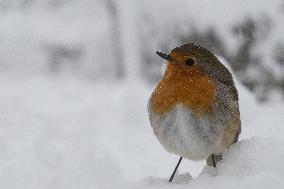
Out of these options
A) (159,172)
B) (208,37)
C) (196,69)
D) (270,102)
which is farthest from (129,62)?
(196,69)

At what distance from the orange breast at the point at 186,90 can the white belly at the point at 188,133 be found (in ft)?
0.09

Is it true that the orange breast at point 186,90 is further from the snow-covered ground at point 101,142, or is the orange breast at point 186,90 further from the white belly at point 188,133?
the snow-covered ground at point 101,142

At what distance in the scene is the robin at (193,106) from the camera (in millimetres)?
2770

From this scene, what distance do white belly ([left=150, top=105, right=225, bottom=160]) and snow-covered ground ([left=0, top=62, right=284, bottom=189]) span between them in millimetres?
81

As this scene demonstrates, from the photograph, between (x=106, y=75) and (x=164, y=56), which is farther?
(x=106, y=75)

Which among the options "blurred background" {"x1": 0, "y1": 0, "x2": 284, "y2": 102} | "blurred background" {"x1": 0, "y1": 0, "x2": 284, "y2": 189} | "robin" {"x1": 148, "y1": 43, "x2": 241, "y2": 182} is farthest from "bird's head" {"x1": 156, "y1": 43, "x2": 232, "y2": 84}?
"blurred background" {"x1": 0, "y1": 0, "x2": 284, "y2": 102}

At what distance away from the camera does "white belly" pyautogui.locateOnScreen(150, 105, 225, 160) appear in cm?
277

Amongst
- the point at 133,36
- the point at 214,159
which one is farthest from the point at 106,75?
the point at 214,159

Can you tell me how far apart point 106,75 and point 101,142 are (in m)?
1.65

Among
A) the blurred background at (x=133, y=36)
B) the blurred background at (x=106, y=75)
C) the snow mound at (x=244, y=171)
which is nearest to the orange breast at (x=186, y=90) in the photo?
the snow mound at (x=244, y=171)

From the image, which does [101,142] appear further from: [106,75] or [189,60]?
[189,60]

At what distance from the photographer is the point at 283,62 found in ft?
20.1

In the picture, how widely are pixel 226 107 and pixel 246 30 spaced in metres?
3.39

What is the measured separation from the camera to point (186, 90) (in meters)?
2.77
